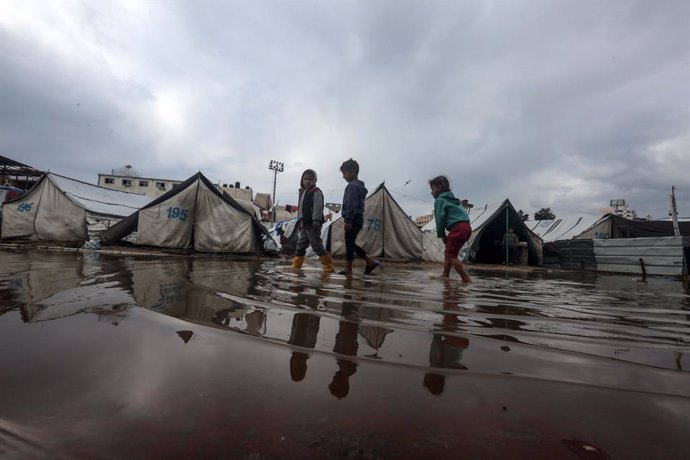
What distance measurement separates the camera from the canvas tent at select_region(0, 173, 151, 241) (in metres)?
10.2

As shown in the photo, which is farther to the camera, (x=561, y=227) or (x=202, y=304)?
(x=561, y=227)

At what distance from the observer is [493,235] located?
1362 cm

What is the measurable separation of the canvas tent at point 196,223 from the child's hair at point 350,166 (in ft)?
18.1

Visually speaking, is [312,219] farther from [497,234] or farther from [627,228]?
[627,228]

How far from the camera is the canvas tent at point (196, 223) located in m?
9.17

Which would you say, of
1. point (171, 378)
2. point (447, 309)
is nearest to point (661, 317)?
point (447, 309)

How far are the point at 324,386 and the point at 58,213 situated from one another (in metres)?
13.0

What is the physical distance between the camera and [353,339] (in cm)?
133

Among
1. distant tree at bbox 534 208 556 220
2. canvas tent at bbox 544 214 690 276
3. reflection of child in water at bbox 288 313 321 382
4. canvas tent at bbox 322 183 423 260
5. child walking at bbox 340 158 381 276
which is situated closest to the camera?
reflection of child in water at bbox 288 313 321 382

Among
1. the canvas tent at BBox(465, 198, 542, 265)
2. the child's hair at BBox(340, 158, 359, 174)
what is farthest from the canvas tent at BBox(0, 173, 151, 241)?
the canvas tent at BBox(465, 198, 542, 265)

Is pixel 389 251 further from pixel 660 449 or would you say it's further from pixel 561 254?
pixel 660 449

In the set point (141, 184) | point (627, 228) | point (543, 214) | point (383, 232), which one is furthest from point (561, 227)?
point (141, 184)

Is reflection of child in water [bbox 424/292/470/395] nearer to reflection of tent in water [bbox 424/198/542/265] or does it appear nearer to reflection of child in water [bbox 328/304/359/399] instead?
reflection of child in water [bbox 328/304/359/399]

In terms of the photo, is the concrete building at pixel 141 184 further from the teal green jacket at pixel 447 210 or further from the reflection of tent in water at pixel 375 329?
the reflection of tent in water at pixel 375 329
